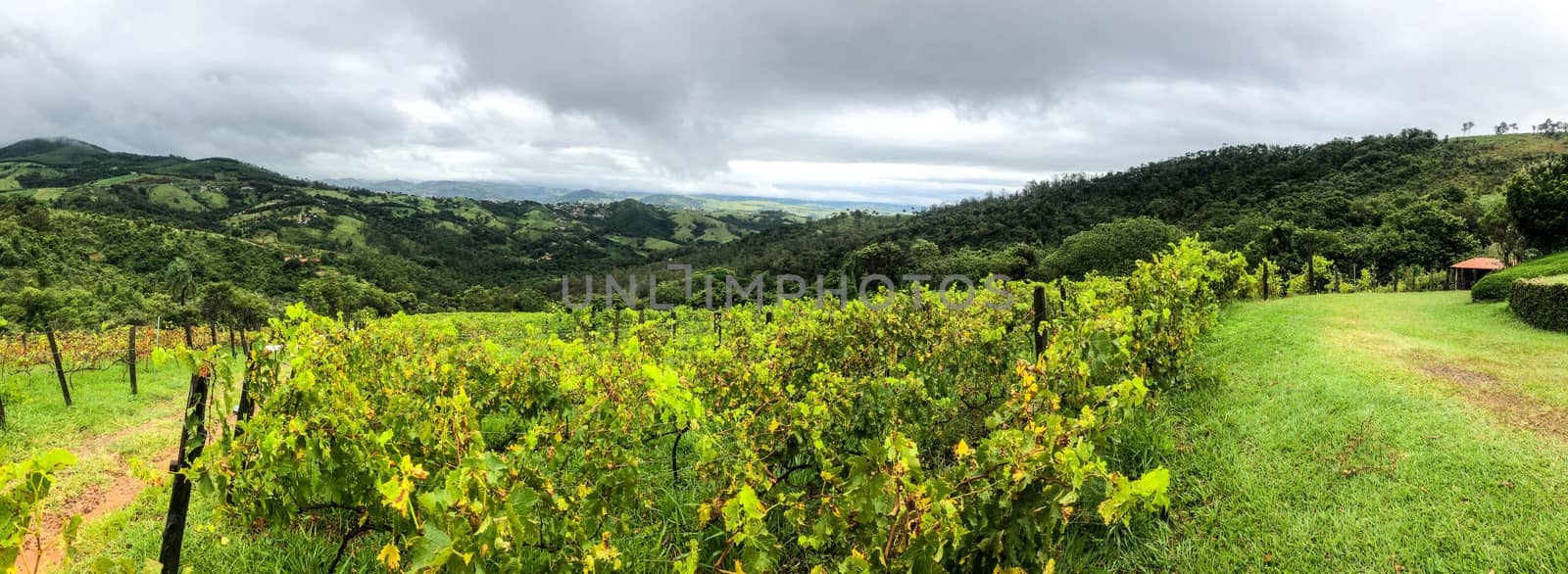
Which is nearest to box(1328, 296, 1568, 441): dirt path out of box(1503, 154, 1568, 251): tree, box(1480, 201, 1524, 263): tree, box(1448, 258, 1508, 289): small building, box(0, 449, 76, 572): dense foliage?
box(0, 449, 76, 572): dense foliage

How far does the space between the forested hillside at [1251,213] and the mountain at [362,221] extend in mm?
41591

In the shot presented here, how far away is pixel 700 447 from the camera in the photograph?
110 inches

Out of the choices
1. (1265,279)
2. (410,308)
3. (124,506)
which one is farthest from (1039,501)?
(410,308)

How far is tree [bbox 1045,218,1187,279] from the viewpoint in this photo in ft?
153

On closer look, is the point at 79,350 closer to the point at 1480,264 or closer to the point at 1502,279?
the point at 1502,279

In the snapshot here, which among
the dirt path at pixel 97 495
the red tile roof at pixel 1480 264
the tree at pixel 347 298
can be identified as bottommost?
the tree at pixel 347 298

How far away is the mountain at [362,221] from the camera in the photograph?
9468 cm

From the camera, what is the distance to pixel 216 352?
2.74m

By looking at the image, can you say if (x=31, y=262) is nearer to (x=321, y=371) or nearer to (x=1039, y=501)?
(x=321, y=371)

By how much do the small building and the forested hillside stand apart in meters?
1.73

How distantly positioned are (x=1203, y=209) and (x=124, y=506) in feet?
259

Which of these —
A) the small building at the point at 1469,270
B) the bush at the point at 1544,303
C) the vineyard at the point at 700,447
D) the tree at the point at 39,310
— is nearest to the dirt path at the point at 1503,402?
the vineyard at the point at 700,447

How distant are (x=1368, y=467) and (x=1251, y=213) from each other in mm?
66746

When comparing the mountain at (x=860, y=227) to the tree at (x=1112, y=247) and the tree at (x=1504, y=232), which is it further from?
the tree at (x=1504, y=232)
